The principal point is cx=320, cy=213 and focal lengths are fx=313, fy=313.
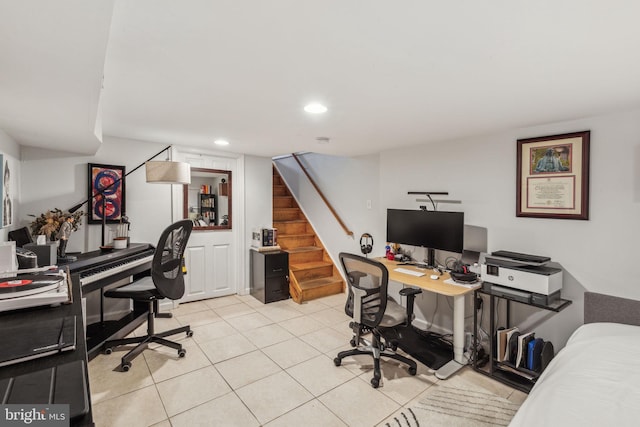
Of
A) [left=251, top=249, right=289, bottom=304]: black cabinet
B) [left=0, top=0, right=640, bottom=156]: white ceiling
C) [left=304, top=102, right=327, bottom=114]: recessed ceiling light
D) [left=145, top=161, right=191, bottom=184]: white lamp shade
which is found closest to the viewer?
[left=0, top=0, right=640, bottom=156]: white ceiling

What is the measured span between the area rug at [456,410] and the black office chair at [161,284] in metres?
1.91

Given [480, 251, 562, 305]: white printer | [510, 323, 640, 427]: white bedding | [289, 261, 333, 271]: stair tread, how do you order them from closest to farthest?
[510, 323, 640, 427]: white bedding < [480, 251, 562, 305]: white printer < [289, 261, 333, 271]: stair tread

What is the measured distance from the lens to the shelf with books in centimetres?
237

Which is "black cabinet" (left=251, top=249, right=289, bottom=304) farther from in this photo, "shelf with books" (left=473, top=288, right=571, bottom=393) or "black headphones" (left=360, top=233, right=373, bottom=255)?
"shelf with books" (left=473, top=288, right=571, bottom=393)

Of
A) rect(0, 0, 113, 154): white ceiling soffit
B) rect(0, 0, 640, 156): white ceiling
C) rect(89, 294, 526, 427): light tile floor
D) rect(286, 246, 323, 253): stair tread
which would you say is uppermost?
rect(0, 0, 640, 156): white ceiling

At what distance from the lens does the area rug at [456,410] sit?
1.96 meters

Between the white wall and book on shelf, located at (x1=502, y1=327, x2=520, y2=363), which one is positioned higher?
the white wall

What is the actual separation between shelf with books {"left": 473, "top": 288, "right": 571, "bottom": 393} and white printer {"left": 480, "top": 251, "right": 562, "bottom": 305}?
70 millimetres

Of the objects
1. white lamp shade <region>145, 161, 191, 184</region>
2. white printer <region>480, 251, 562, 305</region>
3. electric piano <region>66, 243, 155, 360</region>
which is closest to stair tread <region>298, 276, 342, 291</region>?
electric piano <region>66, 243, 155, 360</region>

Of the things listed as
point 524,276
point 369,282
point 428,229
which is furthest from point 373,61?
point 428,229

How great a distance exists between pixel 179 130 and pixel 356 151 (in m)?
2.07

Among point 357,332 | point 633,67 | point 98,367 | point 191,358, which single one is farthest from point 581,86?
point 98,367

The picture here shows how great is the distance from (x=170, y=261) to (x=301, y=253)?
2.29 m

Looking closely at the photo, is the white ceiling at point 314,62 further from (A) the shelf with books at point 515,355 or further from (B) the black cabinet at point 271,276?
(B) the black cabinet at point 271,276
